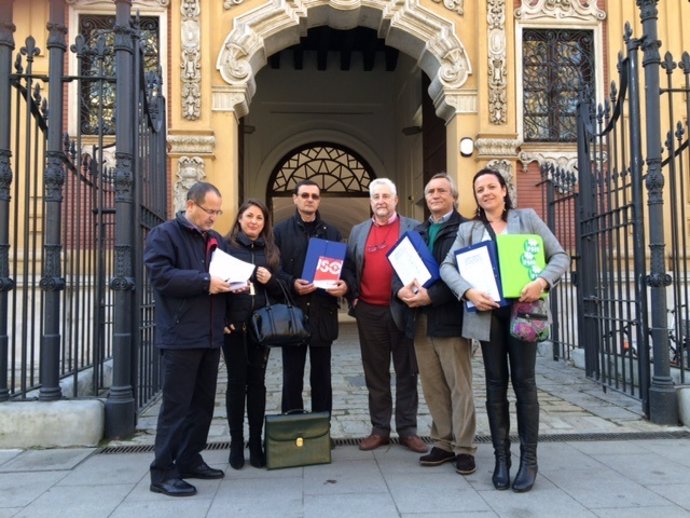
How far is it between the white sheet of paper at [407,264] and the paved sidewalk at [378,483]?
1.27m

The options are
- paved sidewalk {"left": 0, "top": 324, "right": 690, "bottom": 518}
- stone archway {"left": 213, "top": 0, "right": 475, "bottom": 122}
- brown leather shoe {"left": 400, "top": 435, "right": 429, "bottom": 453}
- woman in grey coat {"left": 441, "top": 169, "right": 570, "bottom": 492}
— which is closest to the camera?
paved sidewalk {"left": 0, "top": 324, "right": 690, "bottom": 518}

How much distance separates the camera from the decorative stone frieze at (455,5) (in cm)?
967

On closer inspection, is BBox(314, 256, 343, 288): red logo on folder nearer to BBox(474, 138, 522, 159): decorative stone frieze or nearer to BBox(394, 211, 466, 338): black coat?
BBox(394, 211, 466, 338): black coat

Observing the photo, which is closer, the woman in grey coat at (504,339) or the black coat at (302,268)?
the woman in grey coat at (504,339)

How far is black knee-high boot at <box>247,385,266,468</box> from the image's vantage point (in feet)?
13.1

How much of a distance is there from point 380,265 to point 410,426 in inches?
48.1

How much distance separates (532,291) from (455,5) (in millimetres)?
7609

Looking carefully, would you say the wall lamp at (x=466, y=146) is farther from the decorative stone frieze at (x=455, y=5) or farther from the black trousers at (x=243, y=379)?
the black trousers at (x=243, y=379)

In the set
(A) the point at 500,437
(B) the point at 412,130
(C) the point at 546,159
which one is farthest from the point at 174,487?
(B) the point at 412,130

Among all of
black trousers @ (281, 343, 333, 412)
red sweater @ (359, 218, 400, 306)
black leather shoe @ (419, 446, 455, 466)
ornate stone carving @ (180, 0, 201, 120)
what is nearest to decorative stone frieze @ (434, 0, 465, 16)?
ornate stone carving @ (180, 0, 201, 120)

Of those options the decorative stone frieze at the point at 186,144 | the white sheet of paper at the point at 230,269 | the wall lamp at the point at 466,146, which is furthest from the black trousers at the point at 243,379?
the wall lamp at the point at 466,146

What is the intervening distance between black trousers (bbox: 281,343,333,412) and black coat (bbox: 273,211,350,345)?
0.11 meters

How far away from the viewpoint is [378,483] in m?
3.72

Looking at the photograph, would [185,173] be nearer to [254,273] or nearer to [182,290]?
[254,273]
